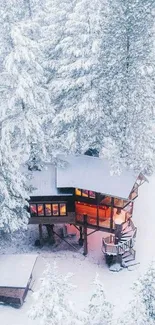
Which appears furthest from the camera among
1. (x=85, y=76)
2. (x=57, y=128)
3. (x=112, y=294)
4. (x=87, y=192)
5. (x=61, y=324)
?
(x=57, y=128)

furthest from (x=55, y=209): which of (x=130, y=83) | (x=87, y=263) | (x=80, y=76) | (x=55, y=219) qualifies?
(x=130, y=83)

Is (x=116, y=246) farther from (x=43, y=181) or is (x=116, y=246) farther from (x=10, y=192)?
(x=10, y=192)

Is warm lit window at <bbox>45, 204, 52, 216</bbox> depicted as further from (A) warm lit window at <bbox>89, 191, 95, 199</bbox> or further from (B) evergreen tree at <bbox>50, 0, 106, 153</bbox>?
(B) evergreen tree at <bbox>50, 0, 106, 153</bbox>

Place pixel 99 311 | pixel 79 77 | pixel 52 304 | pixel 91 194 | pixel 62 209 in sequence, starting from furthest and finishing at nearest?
pixel 79 77
pixel 62 209
pixel 91 194
pixel 99 311
pixel 52 304

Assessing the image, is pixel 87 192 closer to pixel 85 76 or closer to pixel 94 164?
pixel 94 164

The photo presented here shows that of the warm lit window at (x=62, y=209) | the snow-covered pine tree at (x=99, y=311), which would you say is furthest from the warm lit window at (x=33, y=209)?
the snow-covered pine tree at (x=99, y=311)

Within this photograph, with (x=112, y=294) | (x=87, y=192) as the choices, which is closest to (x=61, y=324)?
(x=112, y=294)
